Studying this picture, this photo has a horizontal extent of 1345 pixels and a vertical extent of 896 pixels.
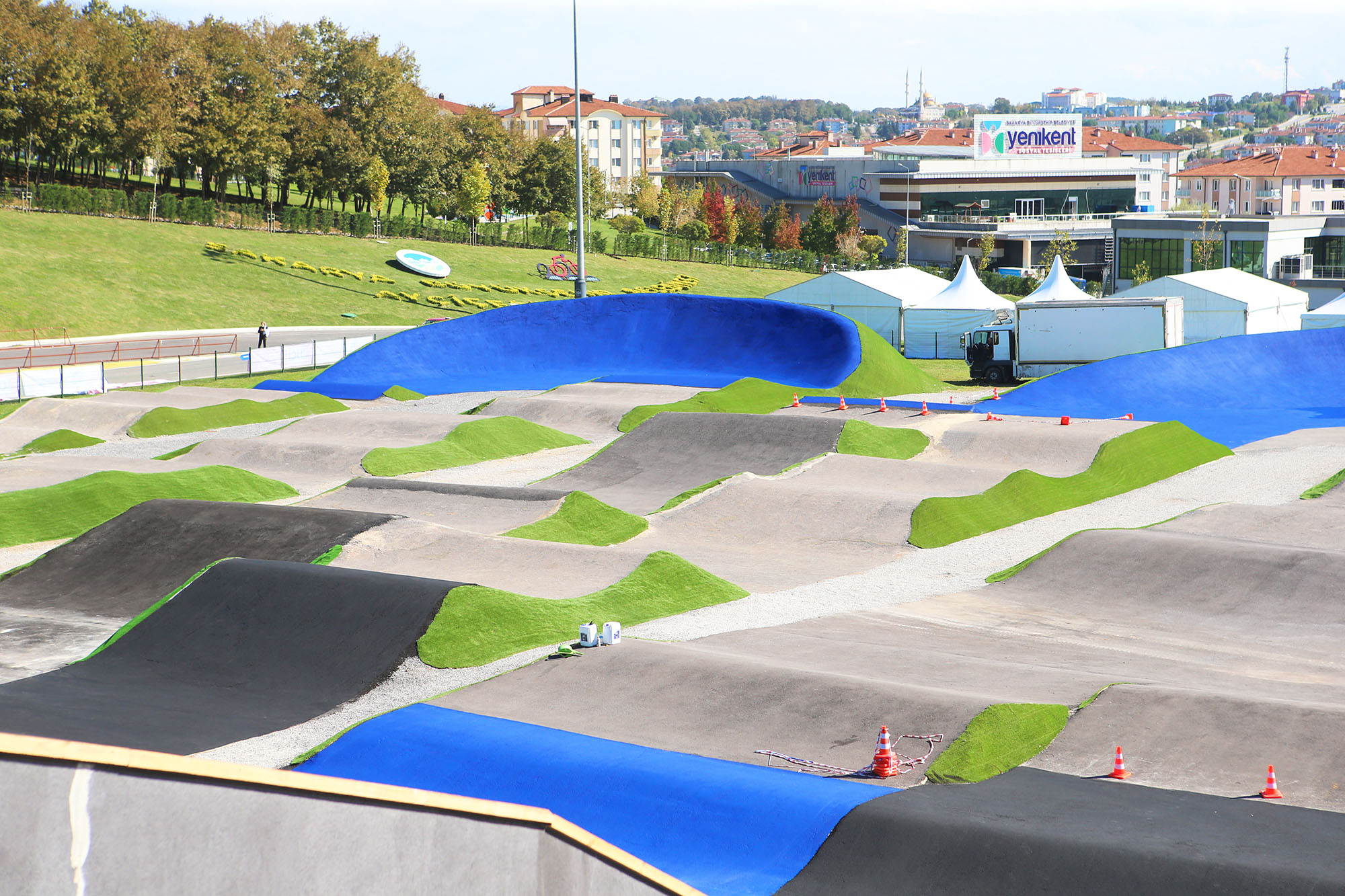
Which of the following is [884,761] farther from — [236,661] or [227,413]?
[227,413]

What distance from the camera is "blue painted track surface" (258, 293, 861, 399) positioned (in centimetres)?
4056

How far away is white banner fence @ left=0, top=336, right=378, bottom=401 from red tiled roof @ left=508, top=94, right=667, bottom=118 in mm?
126995

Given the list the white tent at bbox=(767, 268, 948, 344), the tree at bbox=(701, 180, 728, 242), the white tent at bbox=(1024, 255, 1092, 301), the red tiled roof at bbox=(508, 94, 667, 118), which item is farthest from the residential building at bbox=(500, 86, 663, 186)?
the white tent at bbox=(1024, 255, 1092, 301)

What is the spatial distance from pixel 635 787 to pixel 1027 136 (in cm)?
10537

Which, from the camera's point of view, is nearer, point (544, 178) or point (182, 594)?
point (182, 594)

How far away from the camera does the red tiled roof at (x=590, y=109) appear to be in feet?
563

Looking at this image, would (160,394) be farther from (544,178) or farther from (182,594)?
(544,178)

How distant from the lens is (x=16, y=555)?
21703mm

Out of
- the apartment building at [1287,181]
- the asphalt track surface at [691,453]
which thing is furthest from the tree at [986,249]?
the asphalt track surface at [691,453]

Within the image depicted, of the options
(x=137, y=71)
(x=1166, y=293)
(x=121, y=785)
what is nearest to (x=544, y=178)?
(x=137, y=71)

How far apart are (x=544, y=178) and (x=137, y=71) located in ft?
107

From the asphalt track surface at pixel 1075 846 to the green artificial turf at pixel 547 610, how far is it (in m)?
6.52

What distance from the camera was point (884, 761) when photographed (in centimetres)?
1154

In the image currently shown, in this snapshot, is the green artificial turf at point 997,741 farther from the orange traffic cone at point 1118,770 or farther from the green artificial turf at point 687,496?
the green artificial turf at point 687,496
